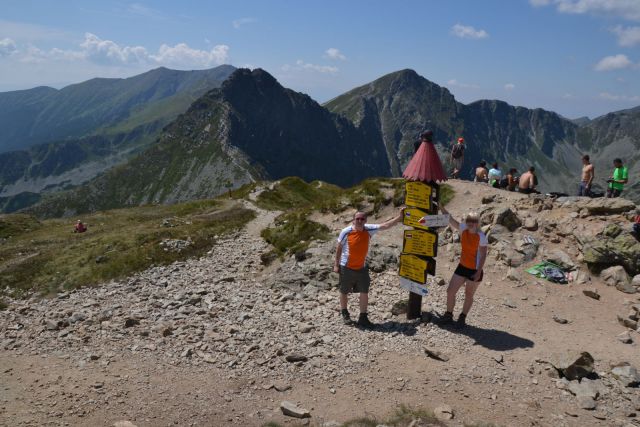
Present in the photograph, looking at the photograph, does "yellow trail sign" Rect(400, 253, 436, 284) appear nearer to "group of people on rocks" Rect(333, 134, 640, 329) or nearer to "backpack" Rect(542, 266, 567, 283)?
"group of people on rocks" Rect(333, 134, 640, 329)

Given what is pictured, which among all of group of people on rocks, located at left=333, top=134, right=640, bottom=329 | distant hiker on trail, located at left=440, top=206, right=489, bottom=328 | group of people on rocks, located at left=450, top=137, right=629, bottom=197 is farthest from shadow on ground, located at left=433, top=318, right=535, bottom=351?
group of people on rocks, located at left=450, top=137, right=629, bottom=197

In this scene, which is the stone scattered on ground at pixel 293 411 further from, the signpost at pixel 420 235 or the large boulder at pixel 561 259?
the large boulder at pixel 561 259

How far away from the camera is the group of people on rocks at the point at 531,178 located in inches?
953

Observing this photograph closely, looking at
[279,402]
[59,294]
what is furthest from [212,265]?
[279,402]

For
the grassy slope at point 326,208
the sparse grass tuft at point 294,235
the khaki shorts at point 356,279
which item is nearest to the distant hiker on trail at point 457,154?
the grassy slope at point 326,208

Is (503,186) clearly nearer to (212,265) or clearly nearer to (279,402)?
(212,265)

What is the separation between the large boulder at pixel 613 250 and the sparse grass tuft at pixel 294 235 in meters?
12.6

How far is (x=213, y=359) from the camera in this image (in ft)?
44.0

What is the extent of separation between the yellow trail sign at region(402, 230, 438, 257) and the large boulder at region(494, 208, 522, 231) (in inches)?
389

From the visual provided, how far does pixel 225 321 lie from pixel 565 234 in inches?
626

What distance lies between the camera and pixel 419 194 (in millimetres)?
13367

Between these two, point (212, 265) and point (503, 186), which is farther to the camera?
point (503, 186)

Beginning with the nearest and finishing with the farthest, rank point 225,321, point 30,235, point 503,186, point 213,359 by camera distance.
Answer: point 213,359
point 225,321
point 503,186
point 30,235

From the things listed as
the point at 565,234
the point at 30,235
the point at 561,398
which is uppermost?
the point at 565,234
